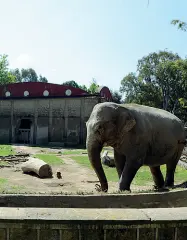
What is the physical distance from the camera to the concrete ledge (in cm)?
467

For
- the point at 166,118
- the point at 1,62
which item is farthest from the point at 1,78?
the point at 166,118

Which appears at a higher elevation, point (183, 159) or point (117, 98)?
point (117, 98)

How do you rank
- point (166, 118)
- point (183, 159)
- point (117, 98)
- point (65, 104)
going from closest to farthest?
point (166, 118) < point (183, 159) < point (65, 104) < point (117, 98)

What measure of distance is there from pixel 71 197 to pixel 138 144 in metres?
4.03

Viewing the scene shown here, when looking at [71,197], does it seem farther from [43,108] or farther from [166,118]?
[43,108]

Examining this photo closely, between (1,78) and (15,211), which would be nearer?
(15,211)

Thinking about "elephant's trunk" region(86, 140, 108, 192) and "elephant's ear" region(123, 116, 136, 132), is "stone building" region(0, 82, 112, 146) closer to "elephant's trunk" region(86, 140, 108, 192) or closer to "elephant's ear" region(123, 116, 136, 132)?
"elephant's ear" region(123, 116, 136, 132)

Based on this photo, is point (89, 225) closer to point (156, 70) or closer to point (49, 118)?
point (49, 118)

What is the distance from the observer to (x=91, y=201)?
4.96m

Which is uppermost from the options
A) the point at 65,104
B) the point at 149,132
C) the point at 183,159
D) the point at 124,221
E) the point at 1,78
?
the point at 1,78

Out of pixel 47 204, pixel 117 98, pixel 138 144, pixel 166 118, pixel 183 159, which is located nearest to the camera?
pixel 47 204

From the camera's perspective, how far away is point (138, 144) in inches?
339

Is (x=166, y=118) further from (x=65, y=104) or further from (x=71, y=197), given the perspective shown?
(x=65, y=104)

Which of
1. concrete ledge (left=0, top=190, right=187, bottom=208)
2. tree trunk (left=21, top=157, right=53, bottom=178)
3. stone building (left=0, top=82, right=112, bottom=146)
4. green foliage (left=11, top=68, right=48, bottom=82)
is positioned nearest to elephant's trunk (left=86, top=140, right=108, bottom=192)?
concrete ledge (left=0, top=190, right=187, bottom=208)
